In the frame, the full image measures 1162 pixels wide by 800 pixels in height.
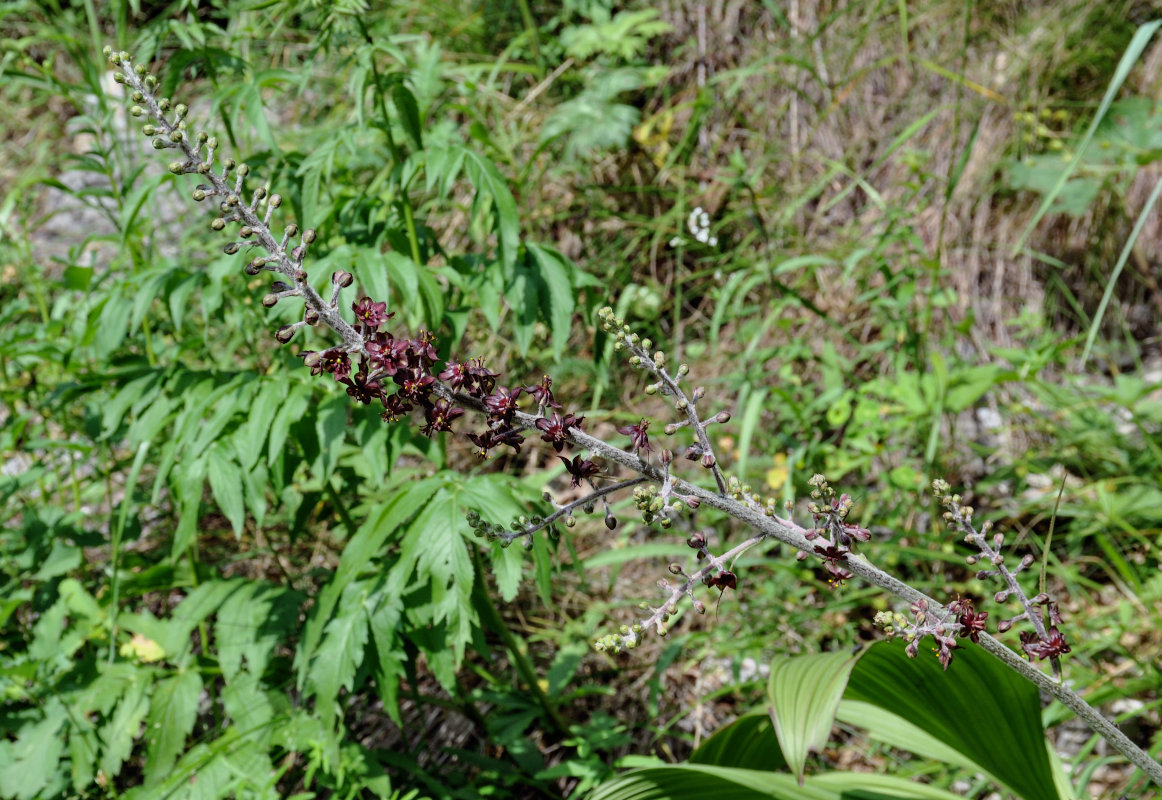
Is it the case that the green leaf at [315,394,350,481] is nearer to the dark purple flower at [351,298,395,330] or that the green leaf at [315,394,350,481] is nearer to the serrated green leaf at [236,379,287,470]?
the serrated green leaf at [236,379,287,470]

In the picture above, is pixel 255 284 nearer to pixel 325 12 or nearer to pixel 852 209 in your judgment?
pixel 325 12

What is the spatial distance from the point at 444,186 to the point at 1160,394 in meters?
3.14

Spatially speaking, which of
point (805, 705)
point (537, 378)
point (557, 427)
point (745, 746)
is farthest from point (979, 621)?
point (537, 378)

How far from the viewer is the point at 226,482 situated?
2.20m

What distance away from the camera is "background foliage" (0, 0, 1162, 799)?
89.6 inches

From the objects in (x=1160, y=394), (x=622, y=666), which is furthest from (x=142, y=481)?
(x=1160, y=394)

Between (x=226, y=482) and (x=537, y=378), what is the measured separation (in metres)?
2.02

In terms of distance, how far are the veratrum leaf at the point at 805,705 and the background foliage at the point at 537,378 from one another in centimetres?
48

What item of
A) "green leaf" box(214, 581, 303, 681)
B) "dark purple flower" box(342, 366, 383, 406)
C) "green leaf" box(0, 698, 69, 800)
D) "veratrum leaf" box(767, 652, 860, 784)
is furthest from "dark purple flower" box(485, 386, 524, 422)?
"green leaf" box(0, 698, 69, 800)

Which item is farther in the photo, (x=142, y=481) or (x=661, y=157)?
(x=661, y=157)

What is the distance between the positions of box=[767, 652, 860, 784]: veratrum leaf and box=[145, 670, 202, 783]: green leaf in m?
1.62

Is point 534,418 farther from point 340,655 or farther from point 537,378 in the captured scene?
point 537,378

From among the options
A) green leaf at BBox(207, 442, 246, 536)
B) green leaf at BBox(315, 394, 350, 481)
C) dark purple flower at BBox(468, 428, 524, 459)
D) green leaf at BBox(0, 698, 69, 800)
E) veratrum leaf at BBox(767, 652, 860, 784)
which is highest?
dark purple flower at BBox(468, 428, 524, 459)

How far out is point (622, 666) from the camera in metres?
3.25
